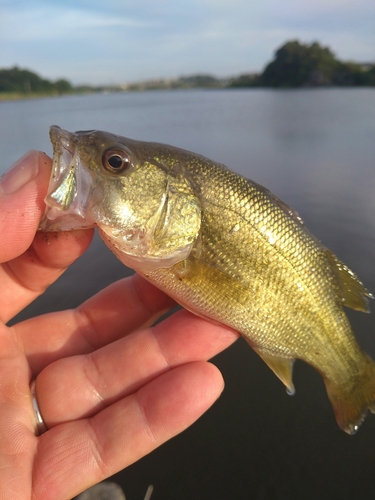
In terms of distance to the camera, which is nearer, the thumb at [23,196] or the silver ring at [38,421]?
the thumb at [23,196]

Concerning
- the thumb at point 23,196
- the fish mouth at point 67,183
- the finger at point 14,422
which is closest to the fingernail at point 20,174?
the thumb at point 23,196

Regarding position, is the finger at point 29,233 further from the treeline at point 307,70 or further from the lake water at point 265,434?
the treeline at point 307,70

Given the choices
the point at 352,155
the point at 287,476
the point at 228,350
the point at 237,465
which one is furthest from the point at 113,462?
the point at 352,155

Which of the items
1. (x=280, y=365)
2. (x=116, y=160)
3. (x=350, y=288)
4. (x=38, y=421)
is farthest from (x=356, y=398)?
(x=116, y=160)

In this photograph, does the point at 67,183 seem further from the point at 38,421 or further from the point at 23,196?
the point at 38,421

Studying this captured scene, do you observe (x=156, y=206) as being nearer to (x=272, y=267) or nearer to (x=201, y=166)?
(x=201, y=166)

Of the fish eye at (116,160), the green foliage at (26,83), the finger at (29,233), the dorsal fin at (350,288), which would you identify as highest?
the green foliage at (26,83)
